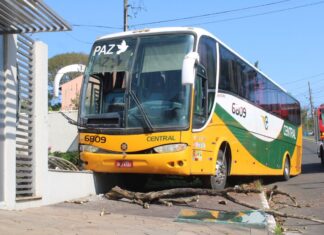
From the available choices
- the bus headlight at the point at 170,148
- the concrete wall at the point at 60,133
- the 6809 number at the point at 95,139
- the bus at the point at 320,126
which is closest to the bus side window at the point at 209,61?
the bus headlight at the point at 170,148

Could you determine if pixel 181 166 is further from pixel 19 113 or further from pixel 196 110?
pixel 19 113

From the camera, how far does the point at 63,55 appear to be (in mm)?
67625

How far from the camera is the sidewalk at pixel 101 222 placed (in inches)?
279

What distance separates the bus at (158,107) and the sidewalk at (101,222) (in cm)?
123

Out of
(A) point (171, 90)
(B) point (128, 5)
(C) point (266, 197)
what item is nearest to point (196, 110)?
(A) point (171, 90)

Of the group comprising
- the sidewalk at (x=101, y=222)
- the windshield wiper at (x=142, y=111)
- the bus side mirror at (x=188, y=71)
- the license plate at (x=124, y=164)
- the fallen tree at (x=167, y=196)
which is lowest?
the sidewalk at (x=101, y=222)

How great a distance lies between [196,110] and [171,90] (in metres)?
0.68

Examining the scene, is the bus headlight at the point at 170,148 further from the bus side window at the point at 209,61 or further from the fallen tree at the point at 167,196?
the bus side window at the point at 209,61

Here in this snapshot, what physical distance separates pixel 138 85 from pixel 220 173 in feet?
9.81

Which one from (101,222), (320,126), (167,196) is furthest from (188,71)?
(320,126)

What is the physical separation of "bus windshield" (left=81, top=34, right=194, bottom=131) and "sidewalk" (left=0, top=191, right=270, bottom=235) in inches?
74.4

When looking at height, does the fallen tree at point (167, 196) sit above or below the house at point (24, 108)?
below

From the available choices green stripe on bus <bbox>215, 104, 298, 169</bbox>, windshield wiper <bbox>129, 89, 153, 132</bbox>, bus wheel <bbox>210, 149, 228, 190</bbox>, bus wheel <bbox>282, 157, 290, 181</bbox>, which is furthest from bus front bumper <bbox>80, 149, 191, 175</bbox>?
bus wheel <bbox>282, 157, 290, 181</bbox>

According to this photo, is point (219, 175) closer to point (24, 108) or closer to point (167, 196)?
point (167, 196)
